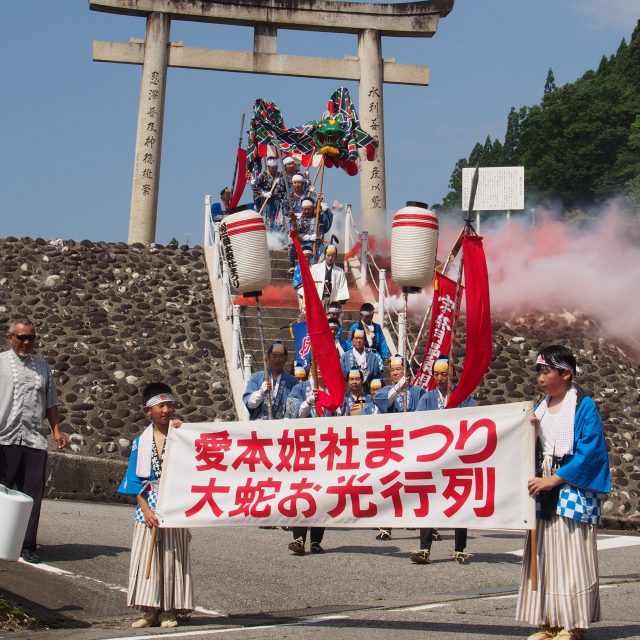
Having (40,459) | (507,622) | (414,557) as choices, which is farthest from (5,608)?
(414,557)

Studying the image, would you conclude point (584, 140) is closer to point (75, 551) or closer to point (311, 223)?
point (311, 223)

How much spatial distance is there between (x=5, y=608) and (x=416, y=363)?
12.2 m

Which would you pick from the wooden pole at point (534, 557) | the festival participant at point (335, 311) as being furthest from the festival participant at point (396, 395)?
the wooden pole at point (534, 557)

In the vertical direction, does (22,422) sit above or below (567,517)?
above

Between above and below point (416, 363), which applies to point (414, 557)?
below

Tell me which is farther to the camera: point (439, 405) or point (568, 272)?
point (568, 272)

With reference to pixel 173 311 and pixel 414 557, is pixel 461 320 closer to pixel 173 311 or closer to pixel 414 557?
pixel 173 311

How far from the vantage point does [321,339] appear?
11.0 metres

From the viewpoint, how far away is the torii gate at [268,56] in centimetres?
2723

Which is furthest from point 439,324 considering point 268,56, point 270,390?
point 268,56

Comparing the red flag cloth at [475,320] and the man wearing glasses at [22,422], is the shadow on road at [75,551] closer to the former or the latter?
the man wearing glasses at [22,422]

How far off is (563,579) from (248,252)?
6.24m

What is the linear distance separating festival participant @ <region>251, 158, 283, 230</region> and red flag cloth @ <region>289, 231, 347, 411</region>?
33.4 ft

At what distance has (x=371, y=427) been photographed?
7590 mm
